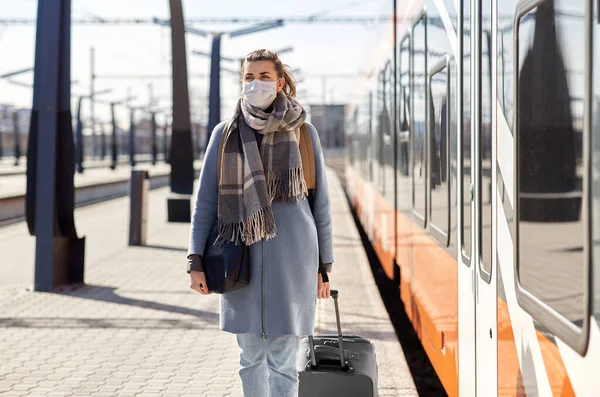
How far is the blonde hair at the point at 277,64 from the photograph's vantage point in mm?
3832

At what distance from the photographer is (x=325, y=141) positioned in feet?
309

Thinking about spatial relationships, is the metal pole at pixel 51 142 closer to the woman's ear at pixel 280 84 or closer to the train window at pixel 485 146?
the woman's ear at pixel 280 84

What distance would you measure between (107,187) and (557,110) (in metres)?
28.3

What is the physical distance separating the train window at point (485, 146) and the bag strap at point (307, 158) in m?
0.66

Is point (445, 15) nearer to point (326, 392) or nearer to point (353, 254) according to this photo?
point (326, 392)

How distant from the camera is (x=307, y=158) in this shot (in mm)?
3986

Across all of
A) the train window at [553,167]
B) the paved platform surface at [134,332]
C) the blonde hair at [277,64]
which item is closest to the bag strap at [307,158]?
the blonde hair at [277,64]

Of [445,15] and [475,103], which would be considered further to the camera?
[445,15]

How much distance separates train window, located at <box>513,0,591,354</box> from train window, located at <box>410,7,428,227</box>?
315cm

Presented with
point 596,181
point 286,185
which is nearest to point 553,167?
point 596,181

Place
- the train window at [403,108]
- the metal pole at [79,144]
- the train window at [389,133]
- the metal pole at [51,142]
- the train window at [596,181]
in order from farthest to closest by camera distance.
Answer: the metal pole at [79,144] < the metal pole at [51,142] < the train window at [389,133] < the train window at [403,108] < the train window at [596,181]

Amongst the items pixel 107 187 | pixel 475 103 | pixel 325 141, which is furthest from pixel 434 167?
pixel 325 141

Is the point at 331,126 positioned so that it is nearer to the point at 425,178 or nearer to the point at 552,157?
the point at 425,178

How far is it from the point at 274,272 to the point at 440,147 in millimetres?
1956
